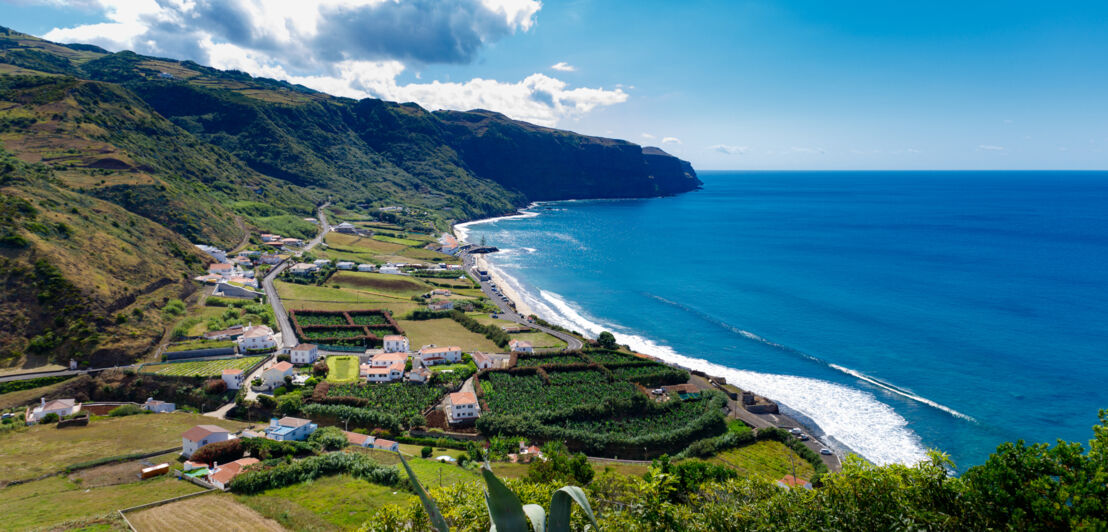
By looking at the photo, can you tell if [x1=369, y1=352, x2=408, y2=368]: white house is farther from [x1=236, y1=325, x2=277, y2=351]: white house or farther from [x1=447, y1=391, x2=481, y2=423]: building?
[x1=236, y1=325, x2=277, y2=351]: white house

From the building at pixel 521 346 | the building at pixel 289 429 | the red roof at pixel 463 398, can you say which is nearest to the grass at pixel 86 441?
the building at pixel 289 429

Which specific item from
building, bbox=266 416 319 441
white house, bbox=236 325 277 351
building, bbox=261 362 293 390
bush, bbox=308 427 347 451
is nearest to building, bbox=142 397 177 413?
building, bbox=261 362 293 390

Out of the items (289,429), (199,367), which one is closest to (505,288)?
(199,367)

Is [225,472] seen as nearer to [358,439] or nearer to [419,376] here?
[358,439]

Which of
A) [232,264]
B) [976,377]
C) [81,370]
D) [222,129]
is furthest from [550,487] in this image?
[222,129]

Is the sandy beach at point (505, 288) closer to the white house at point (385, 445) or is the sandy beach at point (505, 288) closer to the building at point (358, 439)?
the white house at point (385, 445)

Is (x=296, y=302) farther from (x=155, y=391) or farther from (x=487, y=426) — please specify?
(x=487, y=426)

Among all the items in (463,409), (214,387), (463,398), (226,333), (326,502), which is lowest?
(463,409)
